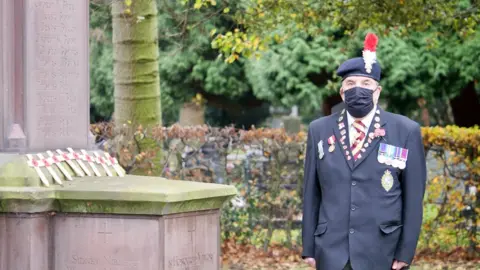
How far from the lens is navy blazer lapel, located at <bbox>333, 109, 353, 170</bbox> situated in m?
5.73

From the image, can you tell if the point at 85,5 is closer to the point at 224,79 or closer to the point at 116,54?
the point at 116,54

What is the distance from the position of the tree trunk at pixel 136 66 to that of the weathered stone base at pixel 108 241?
670cm

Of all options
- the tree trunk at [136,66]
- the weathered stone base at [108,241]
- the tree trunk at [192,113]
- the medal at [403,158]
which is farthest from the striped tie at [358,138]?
the tree trunk at [192,113]

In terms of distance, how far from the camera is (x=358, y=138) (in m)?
5.79

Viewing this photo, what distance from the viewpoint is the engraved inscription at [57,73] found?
6.46 m

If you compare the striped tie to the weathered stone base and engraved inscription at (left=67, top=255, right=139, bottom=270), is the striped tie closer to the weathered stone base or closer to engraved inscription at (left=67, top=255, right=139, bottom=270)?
the weathered stone base

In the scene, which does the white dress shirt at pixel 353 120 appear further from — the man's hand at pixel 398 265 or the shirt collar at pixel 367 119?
the man's hand at pixel 398 265

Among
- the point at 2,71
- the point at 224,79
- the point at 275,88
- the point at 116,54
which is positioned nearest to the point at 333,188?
the point at 2,71

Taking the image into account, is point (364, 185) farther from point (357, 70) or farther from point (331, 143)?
point (357, 70)

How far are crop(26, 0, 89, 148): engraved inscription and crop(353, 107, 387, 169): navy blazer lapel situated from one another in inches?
83.3

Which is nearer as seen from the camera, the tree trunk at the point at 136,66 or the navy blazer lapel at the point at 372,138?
the navy blazer lapel at the point at 372,138

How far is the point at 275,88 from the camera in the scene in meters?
30.9

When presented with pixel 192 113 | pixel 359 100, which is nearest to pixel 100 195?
pixel 359 100

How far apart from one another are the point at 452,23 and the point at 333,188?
8.63 meters
